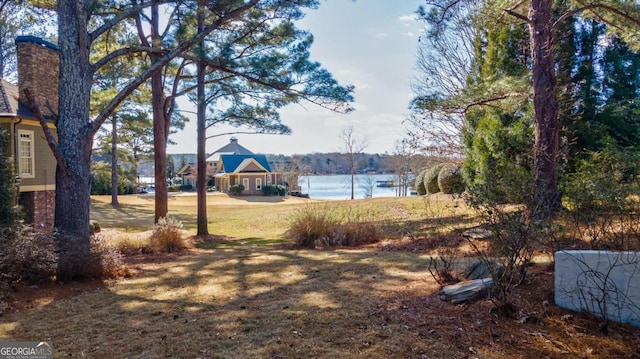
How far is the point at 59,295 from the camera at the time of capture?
475 cm

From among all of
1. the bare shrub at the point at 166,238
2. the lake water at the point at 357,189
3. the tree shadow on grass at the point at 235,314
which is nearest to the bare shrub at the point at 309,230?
the tree shadow on grass at the point at 235,314

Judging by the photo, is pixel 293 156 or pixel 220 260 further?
pixel 293 156

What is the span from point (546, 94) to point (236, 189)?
31.1 meters

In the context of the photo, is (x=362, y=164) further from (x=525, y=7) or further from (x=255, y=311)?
(x=255, y=311)

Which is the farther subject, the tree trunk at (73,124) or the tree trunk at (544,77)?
the tree trunk at (544,77)

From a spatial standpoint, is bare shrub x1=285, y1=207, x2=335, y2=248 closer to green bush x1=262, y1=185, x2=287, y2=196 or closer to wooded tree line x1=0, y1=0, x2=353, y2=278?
wooded tree line x1=0, y1=0, x2=353, y2=278

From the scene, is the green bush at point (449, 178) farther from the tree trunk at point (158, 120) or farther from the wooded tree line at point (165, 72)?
the tree trunk at point (158, 120)

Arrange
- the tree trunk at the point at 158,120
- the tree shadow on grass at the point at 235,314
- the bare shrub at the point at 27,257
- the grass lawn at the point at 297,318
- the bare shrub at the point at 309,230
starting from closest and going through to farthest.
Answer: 1. the grass lawn at the point at 297,318
2. the tree shadow on grass at the point at 235,314
3. the bare shrub at the point at 27,257
4. the bare shrub at the point at 309,230
5. the tree trunk at the point at 158,120

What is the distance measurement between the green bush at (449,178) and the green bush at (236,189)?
23.3 m

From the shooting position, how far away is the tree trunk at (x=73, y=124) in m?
6.39

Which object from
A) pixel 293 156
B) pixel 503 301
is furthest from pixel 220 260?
pixel 293 156

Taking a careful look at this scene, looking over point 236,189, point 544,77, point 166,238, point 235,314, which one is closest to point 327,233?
point 166,238

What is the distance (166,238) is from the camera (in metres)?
9.09

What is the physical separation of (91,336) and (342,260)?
3898 mm
